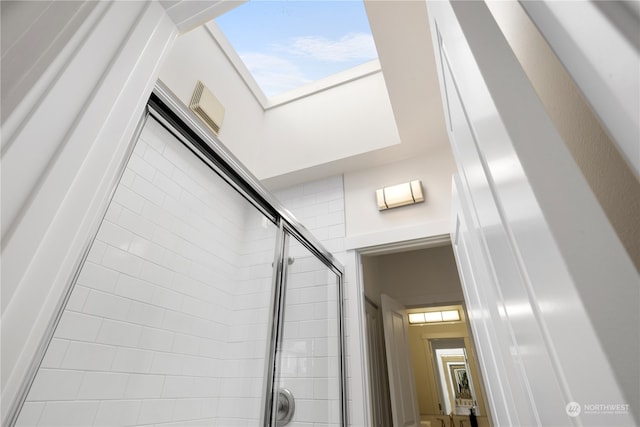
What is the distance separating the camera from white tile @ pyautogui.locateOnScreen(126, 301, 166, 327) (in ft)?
4.42

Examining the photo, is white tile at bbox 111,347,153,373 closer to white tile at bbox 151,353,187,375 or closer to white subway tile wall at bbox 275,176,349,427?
white tile at bbox 151,353,187,375

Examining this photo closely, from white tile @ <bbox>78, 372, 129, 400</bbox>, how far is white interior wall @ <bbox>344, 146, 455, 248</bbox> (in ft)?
4.54

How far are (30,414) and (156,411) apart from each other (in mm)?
546

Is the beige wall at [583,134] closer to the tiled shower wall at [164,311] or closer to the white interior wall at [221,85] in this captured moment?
the tiled shower wall at [164,311]

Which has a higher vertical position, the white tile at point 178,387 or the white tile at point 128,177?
the white tile at point 128,177

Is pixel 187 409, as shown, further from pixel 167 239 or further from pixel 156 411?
pixel 167 239

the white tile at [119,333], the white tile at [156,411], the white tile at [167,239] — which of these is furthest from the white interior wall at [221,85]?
the white tile at [156,411]

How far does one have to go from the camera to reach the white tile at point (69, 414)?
100 centimetres

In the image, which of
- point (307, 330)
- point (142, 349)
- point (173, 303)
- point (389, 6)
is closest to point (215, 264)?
point (173, 303)

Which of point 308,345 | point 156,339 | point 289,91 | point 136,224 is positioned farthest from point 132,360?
point 289,91

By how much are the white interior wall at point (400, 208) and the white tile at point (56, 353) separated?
4.84 ft

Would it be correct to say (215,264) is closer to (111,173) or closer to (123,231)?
(123,231)

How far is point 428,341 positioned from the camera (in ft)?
11.8

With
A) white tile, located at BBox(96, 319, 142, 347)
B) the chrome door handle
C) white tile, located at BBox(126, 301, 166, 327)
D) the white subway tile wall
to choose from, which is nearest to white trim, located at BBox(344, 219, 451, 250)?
the white subway tile wall
